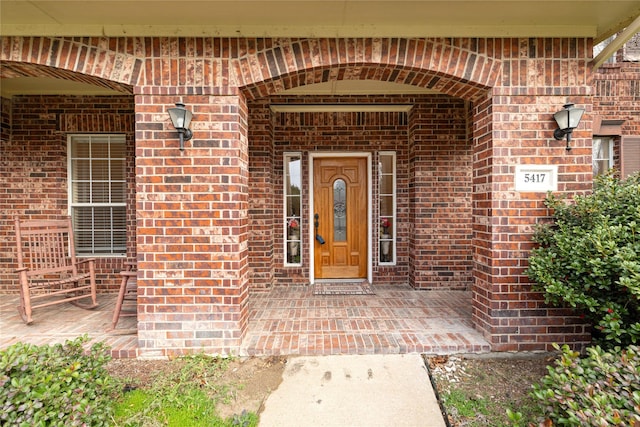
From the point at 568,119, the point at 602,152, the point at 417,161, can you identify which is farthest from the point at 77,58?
the point at 602,152

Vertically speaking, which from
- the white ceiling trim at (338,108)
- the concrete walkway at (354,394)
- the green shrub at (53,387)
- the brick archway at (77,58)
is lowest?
the concrete walkway at (354,394)

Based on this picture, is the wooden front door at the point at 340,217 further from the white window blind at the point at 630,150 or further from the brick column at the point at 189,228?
the white window blind at the point at 630,150

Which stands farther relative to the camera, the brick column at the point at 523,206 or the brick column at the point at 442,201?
the brick column at the point at 442,201

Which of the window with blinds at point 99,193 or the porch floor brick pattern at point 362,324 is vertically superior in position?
the window with blinds at point 99,193

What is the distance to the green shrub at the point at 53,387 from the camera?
162 cm

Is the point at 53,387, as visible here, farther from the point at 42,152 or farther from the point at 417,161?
the point at 417,161

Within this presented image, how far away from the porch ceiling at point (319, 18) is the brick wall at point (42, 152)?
186 cm

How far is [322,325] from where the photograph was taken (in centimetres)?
335

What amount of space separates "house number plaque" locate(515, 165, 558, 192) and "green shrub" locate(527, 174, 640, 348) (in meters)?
0.15

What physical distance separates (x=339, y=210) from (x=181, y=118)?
297 cm

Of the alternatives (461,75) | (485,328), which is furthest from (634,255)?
(461,75)

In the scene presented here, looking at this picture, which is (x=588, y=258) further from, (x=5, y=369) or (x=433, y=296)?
(x=5, y=369)

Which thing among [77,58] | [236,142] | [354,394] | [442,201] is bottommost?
[354,394]

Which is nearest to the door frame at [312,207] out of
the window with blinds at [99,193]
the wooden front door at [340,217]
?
the wooden front door at [340,217]
